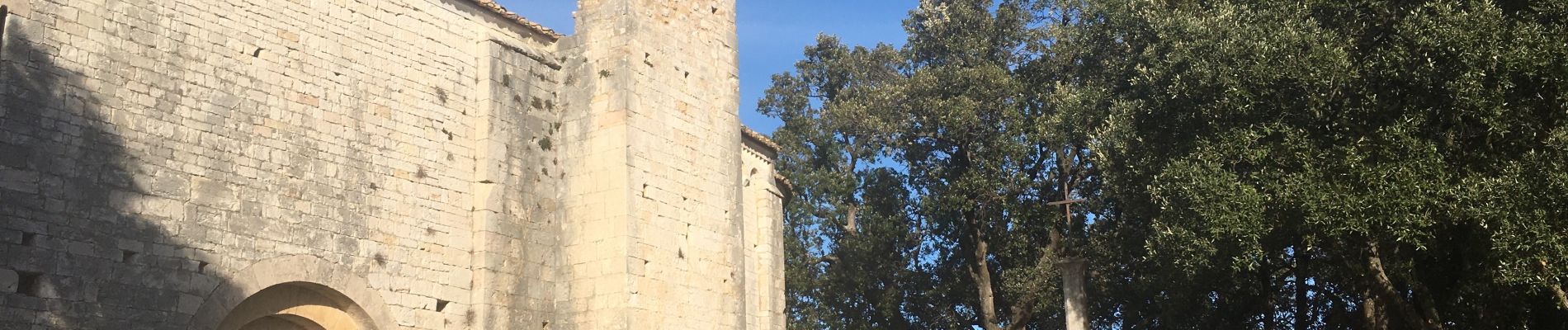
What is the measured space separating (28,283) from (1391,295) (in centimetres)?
1385

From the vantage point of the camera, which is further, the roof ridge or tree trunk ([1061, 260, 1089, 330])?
tree trunk ([1061, 260, 1089, 330])

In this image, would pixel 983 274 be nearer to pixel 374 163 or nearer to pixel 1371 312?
pixel 1371 312

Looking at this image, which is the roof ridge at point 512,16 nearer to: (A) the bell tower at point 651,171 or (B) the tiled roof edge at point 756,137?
(A) the bell tower at point 651,171

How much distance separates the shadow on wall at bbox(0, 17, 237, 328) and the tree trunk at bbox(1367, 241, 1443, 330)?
41.1 ft

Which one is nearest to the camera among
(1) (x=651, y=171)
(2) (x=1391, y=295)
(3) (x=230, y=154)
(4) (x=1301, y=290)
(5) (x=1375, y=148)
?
(3) (x=230, y=154)

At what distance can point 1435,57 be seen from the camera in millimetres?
15164

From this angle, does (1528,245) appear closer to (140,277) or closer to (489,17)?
(489,17)

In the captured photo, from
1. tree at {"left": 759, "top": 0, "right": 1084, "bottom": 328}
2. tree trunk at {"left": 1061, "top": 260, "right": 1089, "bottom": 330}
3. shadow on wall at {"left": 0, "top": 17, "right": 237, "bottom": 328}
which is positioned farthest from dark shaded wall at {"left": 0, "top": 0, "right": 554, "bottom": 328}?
tree at {"left": 759, "top": 0, "right": 1084, "bottom": 328}

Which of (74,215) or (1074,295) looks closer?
(74,215)

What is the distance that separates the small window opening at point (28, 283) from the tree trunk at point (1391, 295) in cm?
1331

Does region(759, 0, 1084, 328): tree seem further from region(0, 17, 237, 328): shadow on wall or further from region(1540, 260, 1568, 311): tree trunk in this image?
region(0, 17, 237, 328): shadow on wall

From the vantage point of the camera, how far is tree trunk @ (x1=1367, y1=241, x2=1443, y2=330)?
1652 cm

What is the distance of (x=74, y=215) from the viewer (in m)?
11.0

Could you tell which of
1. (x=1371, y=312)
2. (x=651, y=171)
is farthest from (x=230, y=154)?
(x=1371, y=312)
